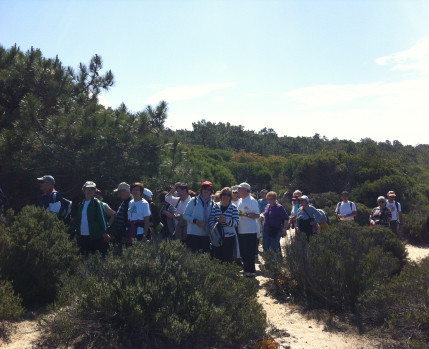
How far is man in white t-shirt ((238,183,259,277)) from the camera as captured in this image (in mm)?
6977

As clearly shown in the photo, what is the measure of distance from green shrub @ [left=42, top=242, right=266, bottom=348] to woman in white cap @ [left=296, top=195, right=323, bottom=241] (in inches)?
157

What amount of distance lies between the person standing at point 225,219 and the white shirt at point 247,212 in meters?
0.52

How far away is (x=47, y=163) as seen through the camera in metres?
7.71

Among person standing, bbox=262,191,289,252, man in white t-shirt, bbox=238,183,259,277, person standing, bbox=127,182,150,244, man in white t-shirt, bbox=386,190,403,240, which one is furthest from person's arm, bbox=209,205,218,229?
man in white t-shirt, bbox=386,190,403,240

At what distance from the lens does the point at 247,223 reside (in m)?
7.07

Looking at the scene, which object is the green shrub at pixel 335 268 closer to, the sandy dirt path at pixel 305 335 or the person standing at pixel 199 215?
the sandy dirt path at pixel 305 335

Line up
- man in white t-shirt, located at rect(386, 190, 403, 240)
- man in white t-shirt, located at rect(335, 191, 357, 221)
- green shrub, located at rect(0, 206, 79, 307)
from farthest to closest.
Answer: man in white t-shirt, located at rect(335, 191, 357, 221), man in white t-shirt, located at rect(386, 190, 403, 240), green shrub, located at rect(0, 206, 79, 307)

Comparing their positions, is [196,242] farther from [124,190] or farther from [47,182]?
[47,182]

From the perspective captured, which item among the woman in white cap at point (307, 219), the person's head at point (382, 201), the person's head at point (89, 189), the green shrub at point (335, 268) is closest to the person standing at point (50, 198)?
the person's head at point (89, 189)

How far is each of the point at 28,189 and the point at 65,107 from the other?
174 cm

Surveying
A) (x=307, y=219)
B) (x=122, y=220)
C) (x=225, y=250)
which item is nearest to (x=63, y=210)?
(x=122, y=220)

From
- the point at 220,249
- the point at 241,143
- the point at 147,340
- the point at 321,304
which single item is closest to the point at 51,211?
the point at 220,249

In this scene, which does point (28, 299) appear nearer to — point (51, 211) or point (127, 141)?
point (51, 211)

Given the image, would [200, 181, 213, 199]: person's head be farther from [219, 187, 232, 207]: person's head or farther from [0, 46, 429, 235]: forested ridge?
[0, 46, 429, 235]: forested ridge
